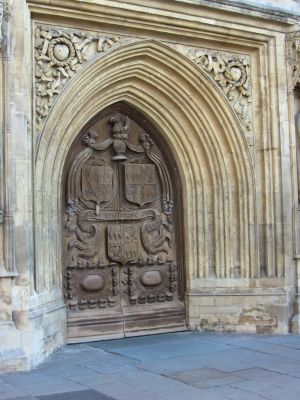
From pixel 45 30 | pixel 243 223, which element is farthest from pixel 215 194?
pixel 45 30

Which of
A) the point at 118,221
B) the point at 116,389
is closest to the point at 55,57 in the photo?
the point at 118,221

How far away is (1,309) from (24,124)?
2083 millimetres

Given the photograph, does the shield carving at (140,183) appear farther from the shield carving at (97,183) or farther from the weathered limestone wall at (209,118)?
the weathered limestone wall at (209,118)

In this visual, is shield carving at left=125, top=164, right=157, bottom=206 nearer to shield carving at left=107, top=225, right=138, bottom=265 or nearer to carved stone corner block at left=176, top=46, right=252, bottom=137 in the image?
shield carving at left=107, top=225, right=138, bottom=265

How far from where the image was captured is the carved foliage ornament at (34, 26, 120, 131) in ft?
24.7

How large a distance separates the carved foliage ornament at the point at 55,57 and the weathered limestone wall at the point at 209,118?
0.01 m

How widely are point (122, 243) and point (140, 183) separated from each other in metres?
0.92

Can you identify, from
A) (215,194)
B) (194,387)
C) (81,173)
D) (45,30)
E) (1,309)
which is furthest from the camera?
(215,194)

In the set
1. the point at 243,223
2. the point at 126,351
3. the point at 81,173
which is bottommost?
the point at 126,351

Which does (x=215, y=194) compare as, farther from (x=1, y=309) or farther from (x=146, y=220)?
(x=1, y=309)

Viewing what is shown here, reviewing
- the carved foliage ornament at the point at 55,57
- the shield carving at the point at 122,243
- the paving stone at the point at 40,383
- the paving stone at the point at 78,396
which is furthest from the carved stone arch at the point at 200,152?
the paving stone at the point at 78,396

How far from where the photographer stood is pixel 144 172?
8.99m

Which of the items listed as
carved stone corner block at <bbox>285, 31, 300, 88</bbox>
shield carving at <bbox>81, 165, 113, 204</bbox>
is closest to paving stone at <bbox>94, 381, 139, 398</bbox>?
shield carving at <bbox>81, 165, 113, 204</bbox>

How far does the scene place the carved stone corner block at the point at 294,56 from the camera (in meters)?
9.10
